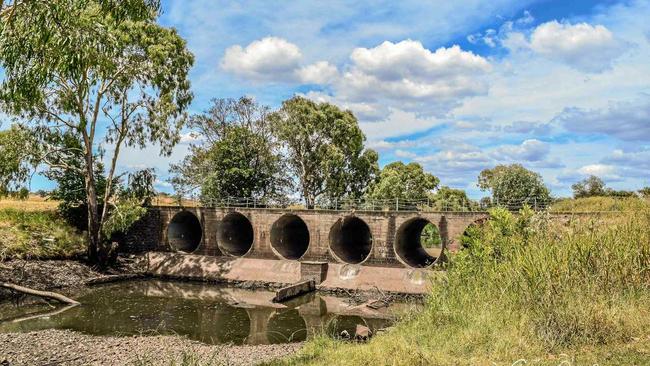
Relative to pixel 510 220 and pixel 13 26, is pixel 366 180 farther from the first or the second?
pixel 13 26

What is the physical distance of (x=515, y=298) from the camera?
10.4 meters

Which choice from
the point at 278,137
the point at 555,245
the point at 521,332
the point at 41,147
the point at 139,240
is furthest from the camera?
the point at 278,137

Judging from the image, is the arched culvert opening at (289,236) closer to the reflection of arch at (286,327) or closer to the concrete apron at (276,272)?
the concrete apron at (276,272)

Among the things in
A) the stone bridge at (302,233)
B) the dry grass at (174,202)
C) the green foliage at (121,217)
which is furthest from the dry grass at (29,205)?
the green foliage at (121,217)

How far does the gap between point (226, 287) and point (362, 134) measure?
22.8m

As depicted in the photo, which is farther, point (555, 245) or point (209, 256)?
point (209, 256)

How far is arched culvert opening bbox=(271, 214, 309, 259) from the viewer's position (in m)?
34.7

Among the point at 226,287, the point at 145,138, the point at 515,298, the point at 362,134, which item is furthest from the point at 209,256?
the point at 515,298

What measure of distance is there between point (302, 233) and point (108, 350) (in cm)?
2557

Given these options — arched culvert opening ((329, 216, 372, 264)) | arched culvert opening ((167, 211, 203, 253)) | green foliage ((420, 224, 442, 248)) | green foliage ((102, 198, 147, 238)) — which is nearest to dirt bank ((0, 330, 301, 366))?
green foliage ((102, 198, 147, 238))

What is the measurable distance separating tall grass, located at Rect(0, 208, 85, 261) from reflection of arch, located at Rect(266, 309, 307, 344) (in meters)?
17.5

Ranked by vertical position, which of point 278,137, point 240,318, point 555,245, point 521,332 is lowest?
point 240,318

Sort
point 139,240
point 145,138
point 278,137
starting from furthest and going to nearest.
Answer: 1. point 278,137
2. point 139,240
3. point 145,138

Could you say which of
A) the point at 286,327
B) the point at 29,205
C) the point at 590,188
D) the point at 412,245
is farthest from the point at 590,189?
the point at 29,205
